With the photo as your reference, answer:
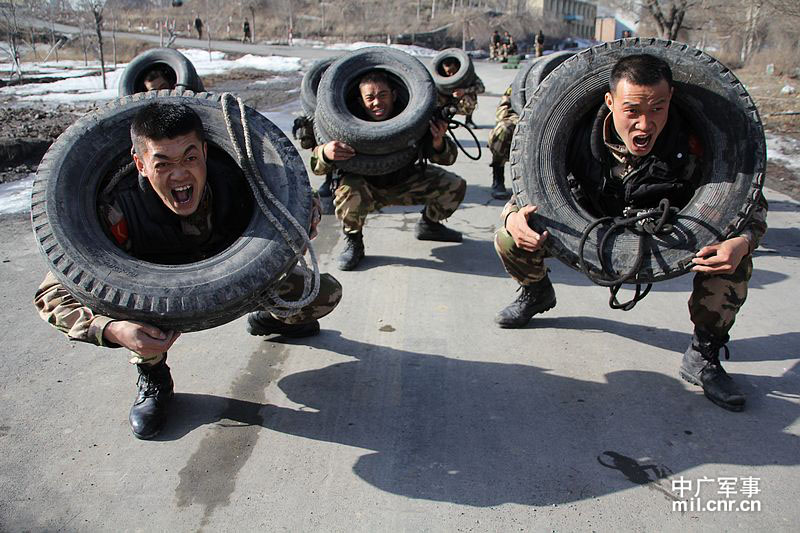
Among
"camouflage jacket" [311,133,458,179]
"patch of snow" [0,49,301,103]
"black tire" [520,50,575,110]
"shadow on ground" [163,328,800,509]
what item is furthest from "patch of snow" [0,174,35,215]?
"patch of snow" [0,49,301,103]

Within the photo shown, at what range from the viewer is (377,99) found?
436 cm

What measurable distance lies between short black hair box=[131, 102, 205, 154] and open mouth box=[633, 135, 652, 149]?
1.72 metres

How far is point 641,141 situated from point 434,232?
225cm

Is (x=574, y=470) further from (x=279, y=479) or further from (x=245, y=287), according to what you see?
(x=245, y=287)

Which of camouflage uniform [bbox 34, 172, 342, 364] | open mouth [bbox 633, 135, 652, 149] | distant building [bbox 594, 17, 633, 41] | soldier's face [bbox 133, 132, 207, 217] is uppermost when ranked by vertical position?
distant building [bbox 594, 17, 633, 41]

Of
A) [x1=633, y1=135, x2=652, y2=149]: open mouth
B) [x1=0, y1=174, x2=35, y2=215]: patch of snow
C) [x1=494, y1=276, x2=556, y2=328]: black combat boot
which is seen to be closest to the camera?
[x1=633, y1=135, x2=652, y2=149]: open mouth

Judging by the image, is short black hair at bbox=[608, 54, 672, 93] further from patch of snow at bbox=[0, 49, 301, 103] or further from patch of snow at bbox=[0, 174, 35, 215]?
patch of snow at bbox=[0, 49, 301, 103]

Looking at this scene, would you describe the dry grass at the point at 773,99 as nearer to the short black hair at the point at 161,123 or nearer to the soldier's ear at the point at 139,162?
the short black hair at the point at 161,123

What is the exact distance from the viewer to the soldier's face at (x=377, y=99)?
4.36m

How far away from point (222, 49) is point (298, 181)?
105 feet

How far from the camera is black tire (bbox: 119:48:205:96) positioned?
5094 millimetres

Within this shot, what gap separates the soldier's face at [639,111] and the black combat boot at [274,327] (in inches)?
67.6

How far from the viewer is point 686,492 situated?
7.28ft

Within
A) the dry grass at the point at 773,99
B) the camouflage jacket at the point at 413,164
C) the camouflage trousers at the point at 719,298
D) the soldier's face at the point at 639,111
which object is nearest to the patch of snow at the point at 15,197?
the camouflage jacket at the point at 413,164
